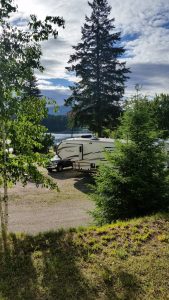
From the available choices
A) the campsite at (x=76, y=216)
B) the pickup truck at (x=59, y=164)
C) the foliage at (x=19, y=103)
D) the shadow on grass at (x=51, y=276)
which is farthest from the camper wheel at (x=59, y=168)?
the shadow on grass at (x=51, y=276)

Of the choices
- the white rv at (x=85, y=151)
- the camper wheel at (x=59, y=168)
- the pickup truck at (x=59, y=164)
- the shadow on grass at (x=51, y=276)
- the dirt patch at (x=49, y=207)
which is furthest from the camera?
the camper wheel at (x=59, y=168)

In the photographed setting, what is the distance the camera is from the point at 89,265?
7.19 m

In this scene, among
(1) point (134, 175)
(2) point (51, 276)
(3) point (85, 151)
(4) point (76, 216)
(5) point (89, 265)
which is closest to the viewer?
(2) point (51, 276)

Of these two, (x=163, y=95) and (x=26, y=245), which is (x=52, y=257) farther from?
(x=163, y=95)

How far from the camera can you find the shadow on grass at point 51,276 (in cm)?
617

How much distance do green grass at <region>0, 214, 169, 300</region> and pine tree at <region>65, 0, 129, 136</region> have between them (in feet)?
101

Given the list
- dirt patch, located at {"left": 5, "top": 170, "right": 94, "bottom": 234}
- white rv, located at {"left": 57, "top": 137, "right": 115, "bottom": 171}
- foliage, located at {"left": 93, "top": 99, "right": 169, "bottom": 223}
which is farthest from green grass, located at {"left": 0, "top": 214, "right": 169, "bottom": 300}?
white rv, located at {"left": 57, "top": 137, "right": 115, "bottom": 171}

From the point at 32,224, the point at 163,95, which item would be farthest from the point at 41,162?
the point at 163,95

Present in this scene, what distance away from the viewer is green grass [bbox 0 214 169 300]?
6227 millimetres

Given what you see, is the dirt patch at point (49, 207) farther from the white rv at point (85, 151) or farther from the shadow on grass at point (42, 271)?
the shadow on grass at point (42, 271)

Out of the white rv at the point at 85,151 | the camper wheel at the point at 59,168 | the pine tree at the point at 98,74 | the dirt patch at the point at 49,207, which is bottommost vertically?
the dirt patch at the point at 49,207

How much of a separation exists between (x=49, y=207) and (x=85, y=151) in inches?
406

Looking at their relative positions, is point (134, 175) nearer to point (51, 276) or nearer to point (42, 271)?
point (42, 271)

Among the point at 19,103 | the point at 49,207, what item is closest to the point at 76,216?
the point at 49,207
